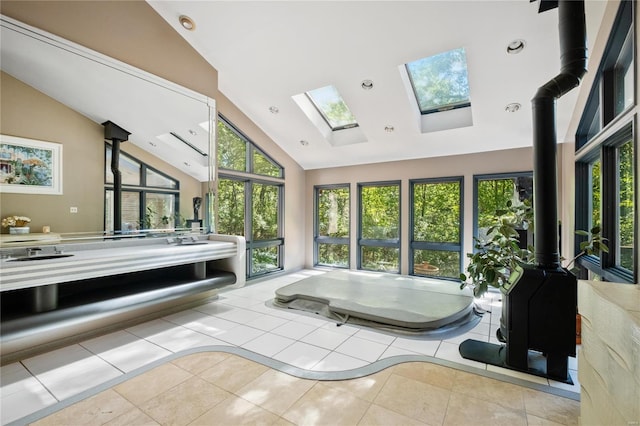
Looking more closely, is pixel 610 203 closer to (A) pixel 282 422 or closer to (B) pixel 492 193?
(B) pixel 492 193

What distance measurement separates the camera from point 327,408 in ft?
6.50

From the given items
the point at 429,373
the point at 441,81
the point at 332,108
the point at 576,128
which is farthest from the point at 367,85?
the point at 429,373

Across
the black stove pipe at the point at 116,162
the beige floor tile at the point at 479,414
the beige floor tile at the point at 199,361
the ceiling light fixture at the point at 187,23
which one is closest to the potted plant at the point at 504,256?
the beige floor tile at the point at 479,414

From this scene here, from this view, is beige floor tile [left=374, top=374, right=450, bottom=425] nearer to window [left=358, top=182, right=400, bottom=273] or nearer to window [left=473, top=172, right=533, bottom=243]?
window [left=473, top=172, right=533, bottom=243]

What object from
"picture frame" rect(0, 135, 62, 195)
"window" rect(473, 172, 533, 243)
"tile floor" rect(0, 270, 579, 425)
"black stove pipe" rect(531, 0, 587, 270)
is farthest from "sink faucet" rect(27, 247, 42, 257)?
"window" rect(473, 172, 533, 243)

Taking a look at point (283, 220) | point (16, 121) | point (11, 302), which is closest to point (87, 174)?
point (16, 121)

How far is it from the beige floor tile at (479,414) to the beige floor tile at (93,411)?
2141 mm

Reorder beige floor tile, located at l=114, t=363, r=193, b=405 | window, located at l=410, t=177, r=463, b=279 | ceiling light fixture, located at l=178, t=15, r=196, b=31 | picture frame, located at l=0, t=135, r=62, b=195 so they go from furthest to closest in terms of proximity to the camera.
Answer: window, located at l=410, t=177, r=463, b=279 < ceiling light fixture, located at l=178, t=15, r=196, b=31 < picture frame, located at l=0, t=135, r=62, b=195 < beige floor tile, located at l=114, t=363, r=193, b=405

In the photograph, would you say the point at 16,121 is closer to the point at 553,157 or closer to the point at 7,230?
the point at 7,230

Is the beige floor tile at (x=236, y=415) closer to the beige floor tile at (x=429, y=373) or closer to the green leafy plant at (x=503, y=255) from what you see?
the beige floor tile at (x=429, y=373)

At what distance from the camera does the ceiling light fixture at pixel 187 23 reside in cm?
356

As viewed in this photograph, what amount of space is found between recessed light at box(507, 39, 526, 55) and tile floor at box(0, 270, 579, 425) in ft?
10.0

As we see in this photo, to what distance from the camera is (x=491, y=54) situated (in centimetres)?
322

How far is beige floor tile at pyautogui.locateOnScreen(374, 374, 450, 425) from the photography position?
1.92 metres
